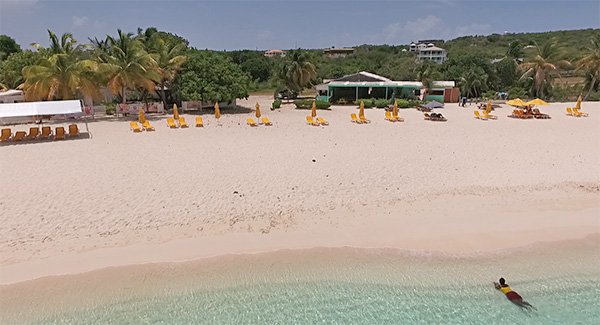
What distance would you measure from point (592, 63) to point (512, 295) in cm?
3824

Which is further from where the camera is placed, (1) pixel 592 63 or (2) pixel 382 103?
(1) pixel 592 63

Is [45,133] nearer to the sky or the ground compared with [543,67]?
nearer to the ground

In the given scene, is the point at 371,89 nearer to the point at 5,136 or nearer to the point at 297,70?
the point at 297,70

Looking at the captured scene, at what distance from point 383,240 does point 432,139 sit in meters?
10.9

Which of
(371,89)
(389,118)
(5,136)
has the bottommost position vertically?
(5,136)

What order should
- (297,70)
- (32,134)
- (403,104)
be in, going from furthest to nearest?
(297,70) < (403,104) < (32,134)

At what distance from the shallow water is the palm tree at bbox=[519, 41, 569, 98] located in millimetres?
33613

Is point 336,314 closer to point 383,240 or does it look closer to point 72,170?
point 383,240

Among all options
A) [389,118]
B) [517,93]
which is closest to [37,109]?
[389,118]

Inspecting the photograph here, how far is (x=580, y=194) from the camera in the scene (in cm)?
1252

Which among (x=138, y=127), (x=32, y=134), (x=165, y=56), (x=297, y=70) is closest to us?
(x=32, y=134)

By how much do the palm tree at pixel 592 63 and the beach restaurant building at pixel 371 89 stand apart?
12.1 metres

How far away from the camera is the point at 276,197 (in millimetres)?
11750

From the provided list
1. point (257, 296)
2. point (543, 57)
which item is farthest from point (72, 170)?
point (543, 57)
